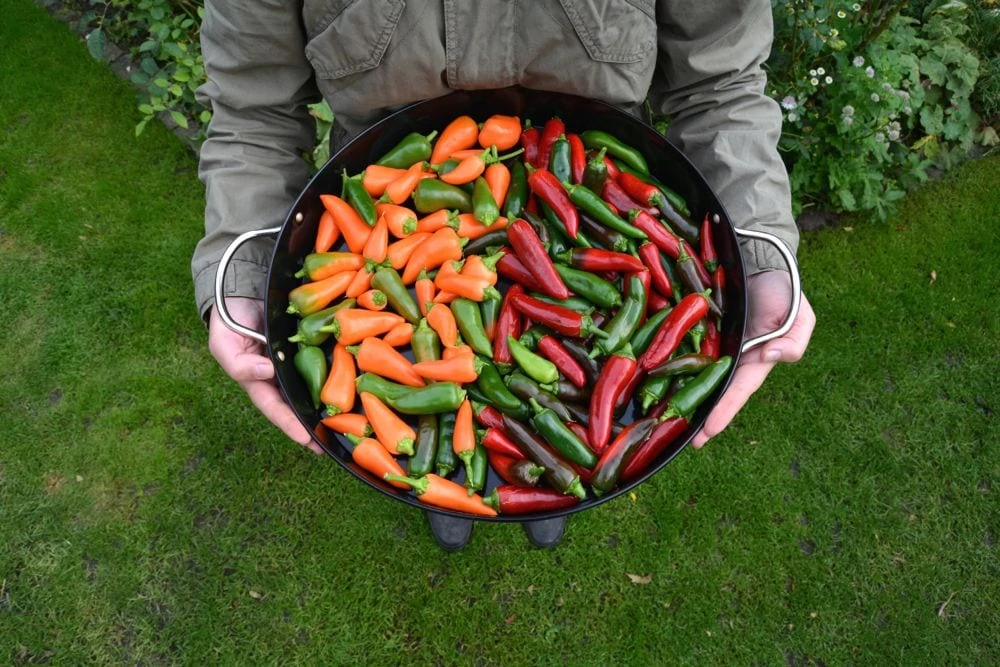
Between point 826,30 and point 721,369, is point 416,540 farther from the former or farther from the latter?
point 826,30

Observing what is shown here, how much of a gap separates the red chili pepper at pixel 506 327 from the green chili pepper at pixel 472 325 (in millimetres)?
30

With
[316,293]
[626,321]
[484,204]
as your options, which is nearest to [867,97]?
[626,321]

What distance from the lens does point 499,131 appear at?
8.56ft

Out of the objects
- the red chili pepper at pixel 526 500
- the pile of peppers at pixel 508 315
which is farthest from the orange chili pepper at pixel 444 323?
the red chili pepper at pixel 526 500

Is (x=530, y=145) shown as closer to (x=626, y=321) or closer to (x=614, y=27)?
(x=614, y=27)

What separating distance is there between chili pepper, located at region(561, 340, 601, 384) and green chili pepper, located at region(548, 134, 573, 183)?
0.59 m

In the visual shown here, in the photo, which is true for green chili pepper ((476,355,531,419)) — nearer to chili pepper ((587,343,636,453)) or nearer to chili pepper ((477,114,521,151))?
chili pepper ((587,343,636,453))

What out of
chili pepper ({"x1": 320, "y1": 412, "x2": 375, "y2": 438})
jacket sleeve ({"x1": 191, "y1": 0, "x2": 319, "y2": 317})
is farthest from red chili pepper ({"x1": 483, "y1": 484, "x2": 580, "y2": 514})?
jacket sleeve ({"x1": 191, "y1": 0, "x2": 319, "y2": 317})

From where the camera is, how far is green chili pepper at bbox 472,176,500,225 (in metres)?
2.53

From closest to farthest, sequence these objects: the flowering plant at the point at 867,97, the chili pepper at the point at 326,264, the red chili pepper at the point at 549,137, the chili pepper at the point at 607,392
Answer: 1. the chili pepper at the point at 607,392
2. the chili pepper at the point at 326,264
3. the red chili pepper at the point at 549,137
4. the flowering plant at the point at 867,97

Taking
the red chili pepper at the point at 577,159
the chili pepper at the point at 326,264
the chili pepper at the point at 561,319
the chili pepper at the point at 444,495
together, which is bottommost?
the chili pepper at the point at 444,495

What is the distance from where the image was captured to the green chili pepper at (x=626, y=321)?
2381 mm

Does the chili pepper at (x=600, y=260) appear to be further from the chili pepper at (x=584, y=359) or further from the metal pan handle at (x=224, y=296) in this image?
the metal pan handle at (x=224, y=296)

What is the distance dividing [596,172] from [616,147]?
141 mm
